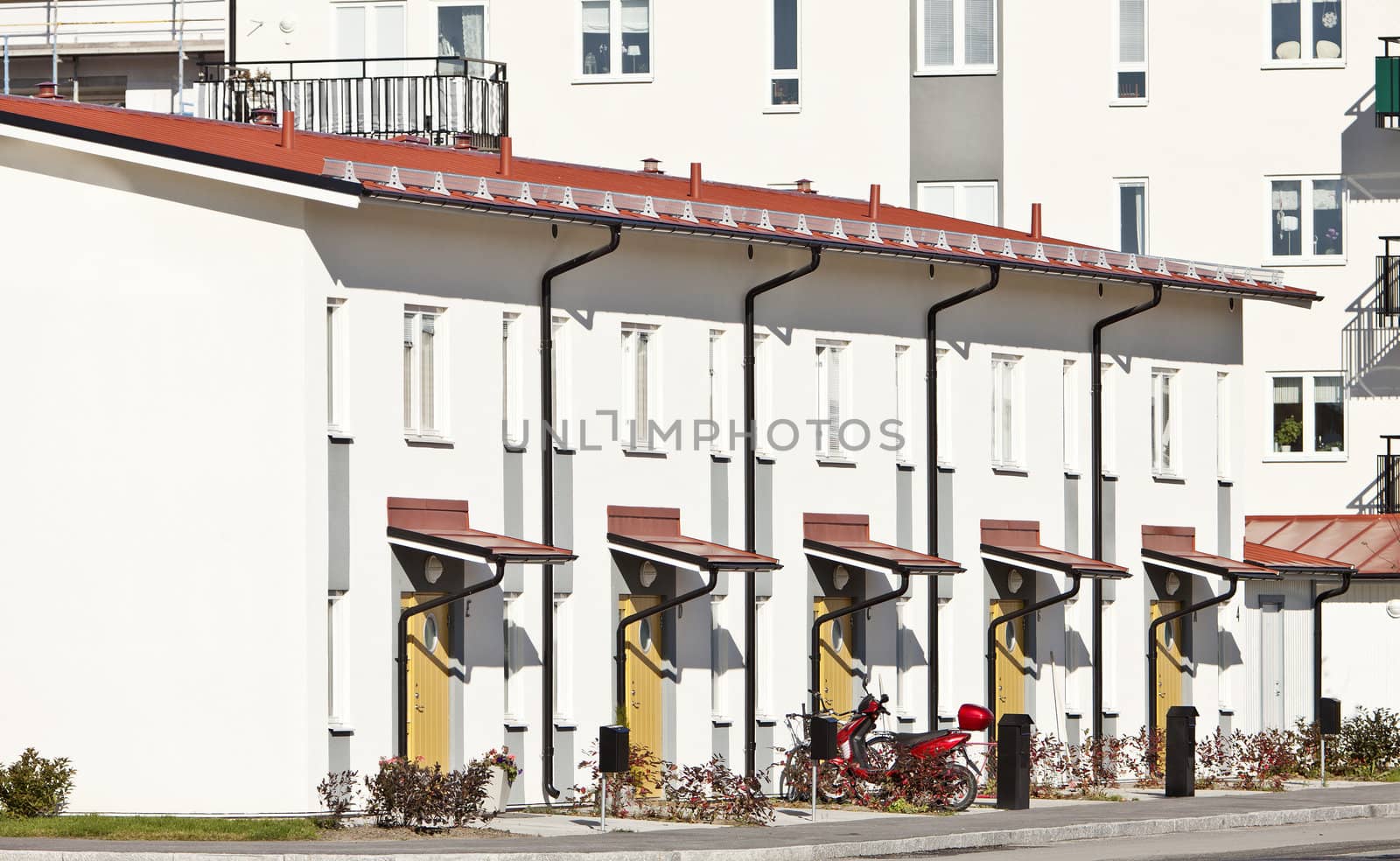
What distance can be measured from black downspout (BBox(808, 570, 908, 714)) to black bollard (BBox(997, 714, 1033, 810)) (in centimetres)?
238

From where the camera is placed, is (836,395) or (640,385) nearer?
(640,385)

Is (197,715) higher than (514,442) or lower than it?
lower

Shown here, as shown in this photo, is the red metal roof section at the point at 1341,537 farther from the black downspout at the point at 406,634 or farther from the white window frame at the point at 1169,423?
the black downspout at the point at 406,634

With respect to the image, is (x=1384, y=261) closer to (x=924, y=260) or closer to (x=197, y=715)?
(x=924, y=260)

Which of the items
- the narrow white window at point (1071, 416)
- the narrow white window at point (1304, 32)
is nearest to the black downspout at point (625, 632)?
the narrow white window at point (1071, 416)

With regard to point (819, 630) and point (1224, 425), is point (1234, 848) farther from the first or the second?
point (1224, 425)

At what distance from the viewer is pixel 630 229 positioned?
2809cm

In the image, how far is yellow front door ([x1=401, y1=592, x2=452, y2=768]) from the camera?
25656 millimetres

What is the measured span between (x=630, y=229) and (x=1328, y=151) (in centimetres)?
2027

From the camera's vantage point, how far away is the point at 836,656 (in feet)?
101

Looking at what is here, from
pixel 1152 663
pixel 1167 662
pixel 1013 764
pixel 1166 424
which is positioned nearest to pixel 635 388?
pixel 1013 764

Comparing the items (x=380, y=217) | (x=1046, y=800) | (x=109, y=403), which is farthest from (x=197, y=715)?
(x=1046, y=800)

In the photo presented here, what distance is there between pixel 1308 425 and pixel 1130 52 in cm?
719

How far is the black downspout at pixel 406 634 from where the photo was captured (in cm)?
2512
